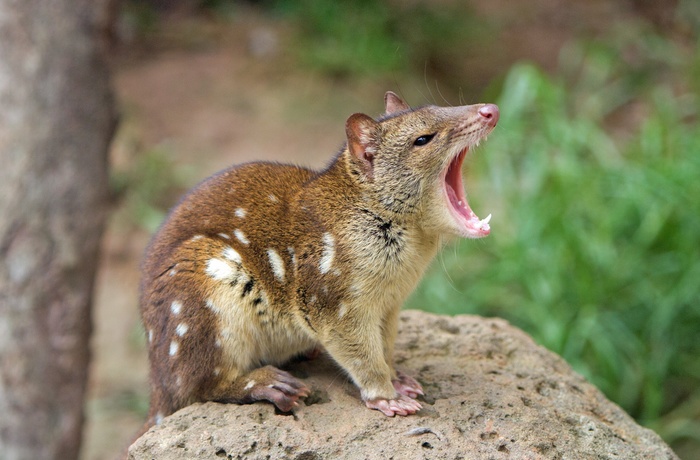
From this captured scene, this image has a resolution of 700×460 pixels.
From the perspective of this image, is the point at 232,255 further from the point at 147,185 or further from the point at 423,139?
the point at 147,185

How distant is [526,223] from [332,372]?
3.49 m

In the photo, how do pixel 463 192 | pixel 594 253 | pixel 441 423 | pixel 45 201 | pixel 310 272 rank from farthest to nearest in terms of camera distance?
pixel 594 253 < pixel 45 201 < pixel 463 192 < pixel 310 272 < pixel 441 423

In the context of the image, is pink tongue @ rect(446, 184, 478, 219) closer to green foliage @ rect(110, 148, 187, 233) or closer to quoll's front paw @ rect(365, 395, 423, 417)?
quoll's front paw @ rect(365, 395, 423, 417)

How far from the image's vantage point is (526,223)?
7051 millimetres

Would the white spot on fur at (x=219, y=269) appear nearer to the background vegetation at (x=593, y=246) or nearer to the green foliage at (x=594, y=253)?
the background vegetation at (x=593, y=246)

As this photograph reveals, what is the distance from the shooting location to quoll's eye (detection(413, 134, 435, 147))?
3719mm

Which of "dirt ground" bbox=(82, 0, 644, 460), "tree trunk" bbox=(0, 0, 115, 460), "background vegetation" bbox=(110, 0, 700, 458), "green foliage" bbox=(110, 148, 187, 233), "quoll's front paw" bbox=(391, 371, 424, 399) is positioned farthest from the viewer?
"green foliage" bbox=(110, 148, 187, 233)

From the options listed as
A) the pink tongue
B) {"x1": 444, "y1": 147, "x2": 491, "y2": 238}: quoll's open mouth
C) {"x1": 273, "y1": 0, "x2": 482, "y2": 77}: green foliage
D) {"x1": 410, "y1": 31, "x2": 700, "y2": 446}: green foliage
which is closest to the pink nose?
{"x1": 444, "y1": 147, "x2": 491, "y2": 238}: quoll's open mouth

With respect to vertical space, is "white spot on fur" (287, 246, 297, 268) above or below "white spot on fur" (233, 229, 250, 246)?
below

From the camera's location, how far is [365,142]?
12.4 feet

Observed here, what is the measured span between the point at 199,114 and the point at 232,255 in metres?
6.77

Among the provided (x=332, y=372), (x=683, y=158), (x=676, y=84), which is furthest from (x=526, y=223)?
(x=676, y=84)

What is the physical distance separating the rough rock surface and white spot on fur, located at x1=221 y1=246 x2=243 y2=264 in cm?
63

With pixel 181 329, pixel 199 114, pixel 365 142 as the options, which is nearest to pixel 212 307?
pixel 181 329
